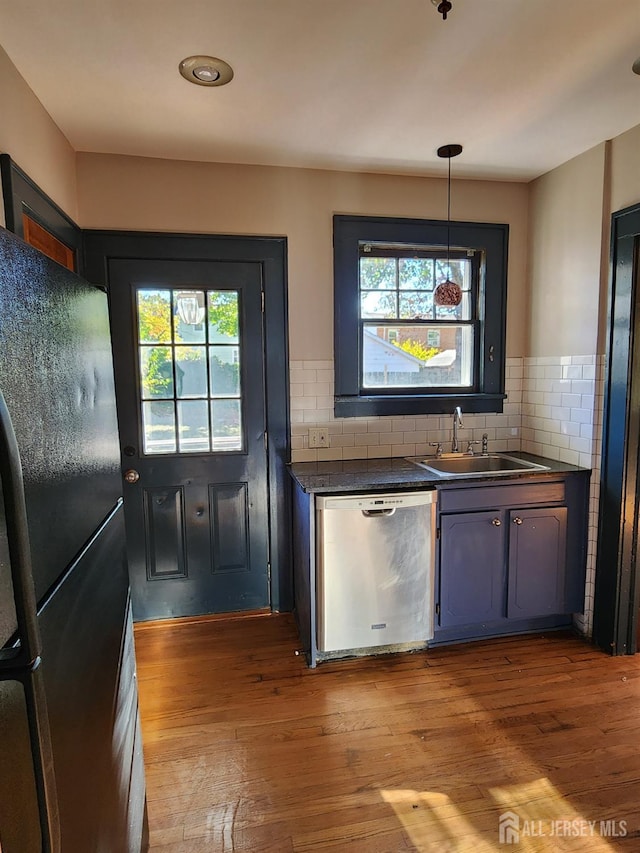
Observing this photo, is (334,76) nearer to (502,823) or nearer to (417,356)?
(417,356)

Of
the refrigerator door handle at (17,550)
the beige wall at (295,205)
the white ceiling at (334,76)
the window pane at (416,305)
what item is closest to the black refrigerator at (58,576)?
the refrigerator door handle at (17,550)

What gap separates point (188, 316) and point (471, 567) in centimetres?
206

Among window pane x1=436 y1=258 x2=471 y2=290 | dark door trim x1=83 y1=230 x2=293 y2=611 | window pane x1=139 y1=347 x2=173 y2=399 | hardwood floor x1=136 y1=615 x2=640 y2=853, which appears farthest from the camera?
window pane x1=436 y1=258 x2=471 y2=290

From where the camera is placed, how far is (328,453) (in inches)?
116

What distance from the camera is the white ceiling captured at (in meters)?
1.57

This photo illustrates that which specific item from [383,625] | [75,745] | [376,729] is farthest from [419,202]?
[75,745]

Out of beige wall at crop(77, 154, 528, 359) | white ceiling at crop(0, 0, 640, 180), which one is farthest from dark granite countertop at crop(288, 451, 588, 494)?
white ceiling at crop(0, 0, 640, 180)

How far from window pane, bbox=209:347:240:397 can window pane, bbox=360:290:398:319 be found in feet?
2.69

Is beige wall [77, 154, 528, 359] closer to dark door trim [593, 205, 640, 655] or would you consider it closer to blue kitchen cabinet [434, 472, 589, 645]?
dark door trim [593, 205, 640, 655]

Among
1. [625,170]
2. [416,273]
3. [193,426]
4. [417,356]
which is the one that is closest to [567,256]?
[625,170]

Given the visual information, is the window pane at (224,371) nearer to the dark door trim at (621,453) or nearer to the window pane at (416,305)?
the window pane at (416,305)

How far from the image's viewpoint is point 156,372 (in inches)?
108

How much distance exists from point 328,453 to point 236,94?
6.05ft

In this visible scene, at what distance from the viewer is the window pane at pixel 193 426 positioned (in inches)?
110
